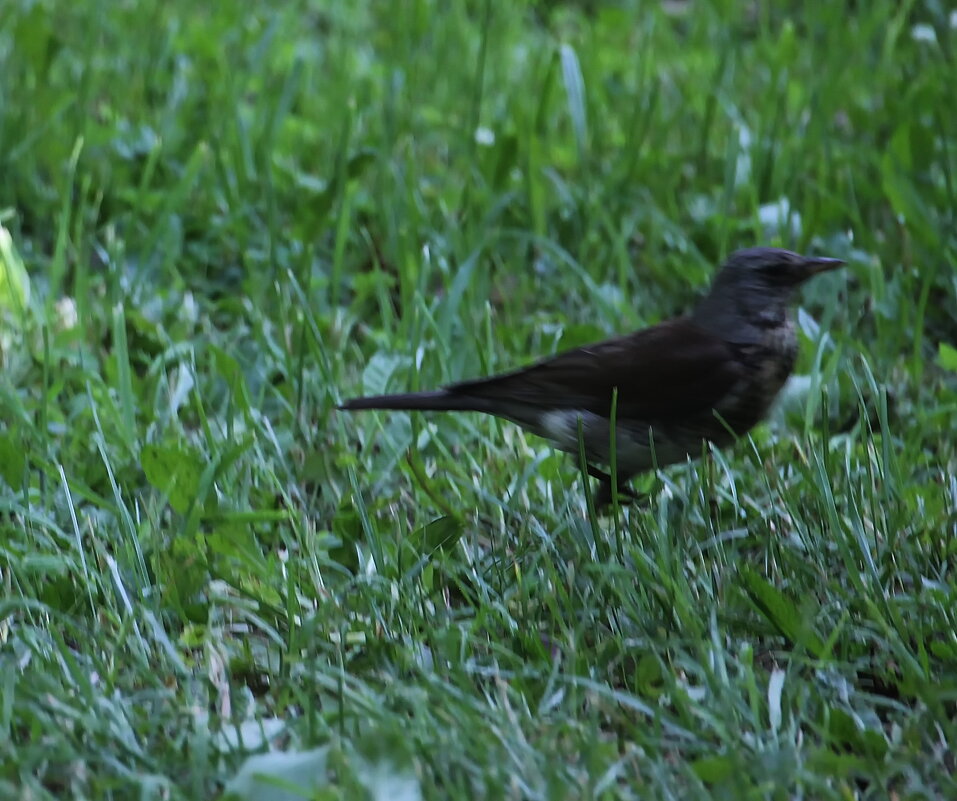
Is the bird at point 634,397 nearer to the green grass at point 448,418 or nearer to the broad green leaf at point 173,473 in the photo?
the green grass at point 448,418

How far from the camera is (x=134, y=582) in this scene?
9.88ft

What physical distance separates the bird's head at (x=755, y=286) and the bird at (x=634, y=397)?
0.47 feet

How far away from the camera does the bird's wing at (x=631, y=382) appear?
132 inches

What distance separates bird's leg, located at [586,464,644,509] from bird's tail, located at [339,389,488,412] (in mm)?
321

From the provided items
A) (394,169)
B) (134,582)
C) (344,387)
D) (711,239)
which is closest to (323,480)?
(344,387)

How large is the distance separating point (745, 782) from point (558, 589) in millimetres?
706

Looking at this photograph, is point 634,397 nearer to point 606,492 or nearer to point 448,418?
point 606,492

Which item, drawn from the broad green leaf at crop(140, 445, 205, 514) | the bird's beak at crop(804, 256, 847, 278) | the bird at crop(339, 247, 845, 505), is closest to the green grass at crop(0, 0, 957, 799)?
the broad green leaf at crop(140, 445, 205, 514)

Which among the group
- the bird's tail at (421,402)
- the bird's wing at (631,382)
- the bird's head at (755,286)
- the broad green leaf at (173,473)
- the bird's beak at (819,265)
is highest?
the bird's beak at (819,265)

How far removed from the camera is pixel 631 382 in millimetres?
3383

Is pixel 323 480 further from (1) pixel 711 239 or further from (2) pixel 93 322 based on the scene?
(1) pixel 711 239

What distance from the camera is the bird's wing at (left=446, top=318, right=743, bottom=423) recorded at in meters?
3.36

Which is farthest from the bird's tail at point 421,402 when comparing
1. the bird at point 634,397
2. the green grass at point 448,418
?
the green grass at point 448,418

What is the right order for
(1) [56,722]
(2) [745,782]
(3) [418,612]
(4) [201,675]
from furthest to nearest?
(3) [418,612], (4) [201,675], (1) [56,722], (2) [745,782]
